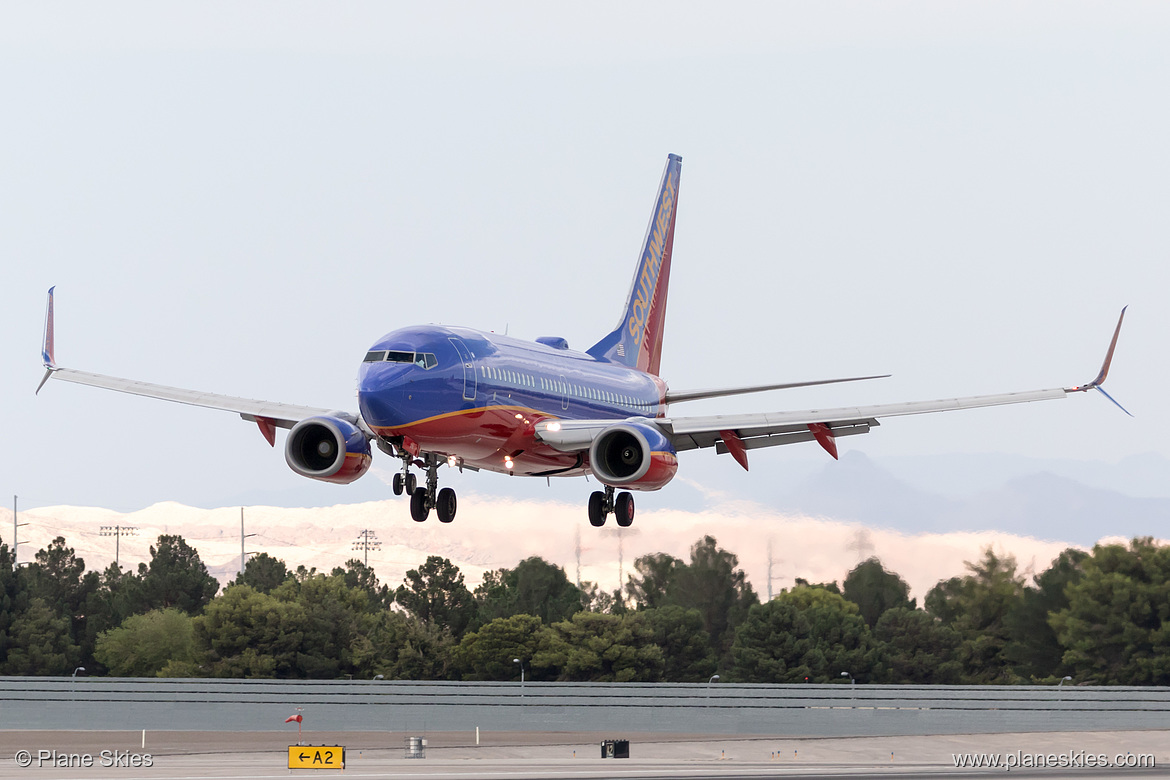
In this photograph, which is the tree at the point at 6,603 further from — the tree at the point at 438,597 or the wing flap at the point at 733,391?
the wing flap at the point at 733,391

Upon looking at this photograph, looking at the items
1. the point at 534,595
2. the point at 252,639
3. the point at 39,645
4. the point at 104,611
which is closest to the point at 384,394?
the point at 252,639

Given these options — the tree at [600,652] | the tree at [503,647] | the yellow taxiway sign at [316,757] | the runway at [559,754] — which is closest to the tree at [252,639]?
the tree at [503,647]

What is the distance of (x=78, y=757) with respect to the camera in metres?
99.8

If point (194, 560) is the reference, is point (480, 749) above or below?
below

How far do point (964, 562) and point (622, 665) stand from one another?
43903 mm

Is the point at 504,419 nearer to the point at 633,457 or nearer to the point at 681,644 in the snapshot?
the point at 633,457

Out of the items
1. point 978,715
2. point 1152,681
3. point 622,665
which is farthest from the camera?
point 622,665

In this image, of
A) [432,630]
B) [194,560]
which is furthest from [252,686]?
[194,560]

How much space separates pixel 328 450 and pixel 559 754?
62.9 metres

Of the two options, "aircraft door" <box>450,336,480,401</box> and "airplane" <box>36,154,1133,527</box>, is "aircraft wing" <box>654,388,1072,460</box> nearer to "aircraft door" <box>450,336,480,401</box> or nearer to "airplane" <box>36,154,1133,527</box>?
"airplane" <box>36,154,1133,527</box>

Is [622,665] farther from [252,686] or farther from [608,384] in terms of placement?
[608,384]

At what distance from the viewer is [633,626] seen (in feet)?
520

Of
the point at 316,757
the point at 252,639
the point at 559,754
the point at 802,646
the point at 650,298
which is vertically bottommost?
the point at 559,754

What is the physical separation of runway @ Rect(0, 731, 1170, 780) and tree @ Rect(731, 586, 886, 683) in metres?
31.9
